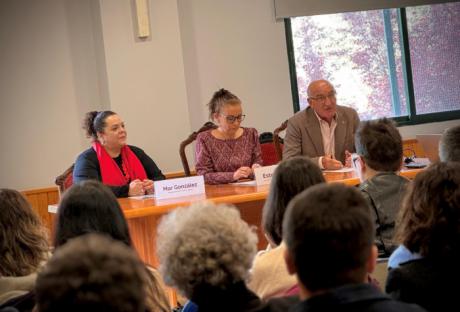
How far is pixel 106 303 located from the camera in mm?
1011

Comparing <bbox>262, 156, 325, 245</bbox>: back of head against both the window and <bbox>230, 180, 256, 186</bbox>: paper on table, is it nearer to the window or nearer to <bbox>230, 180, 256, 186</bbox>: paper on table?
<bbox>230, 180, 256, 186</bbox>: paper on table

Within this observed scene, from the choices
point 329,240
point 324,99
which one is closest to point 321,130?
point 324,99

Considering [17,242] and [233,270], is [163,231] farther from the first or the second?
[17,242]

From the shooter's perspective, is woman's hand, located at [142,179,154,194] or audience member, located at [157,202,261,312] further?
woman's hand, located at [142,179,154,194]

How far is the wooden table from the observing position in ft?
11.6

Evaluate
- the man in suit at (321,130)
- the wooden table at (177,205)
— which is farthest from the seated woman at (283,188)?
the man in suit at (321,130)

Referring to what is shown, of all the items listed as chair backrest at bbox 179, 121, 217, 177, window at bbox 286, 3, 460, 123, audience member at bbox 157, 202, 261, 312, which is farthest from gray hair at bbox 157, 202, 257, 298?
window at bbox 286, 3, 460, 123

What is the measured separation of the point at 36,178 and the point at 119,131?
5.24 feet

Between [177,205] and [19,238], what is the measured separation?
4.77 ft

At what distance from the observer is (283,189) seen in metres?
2.20

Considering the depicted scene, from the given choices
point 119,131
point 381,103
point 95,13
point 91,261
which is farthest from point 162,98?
point 91,261

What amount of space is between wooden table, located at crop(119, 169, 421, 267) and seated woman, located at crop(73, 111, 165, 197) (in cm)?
48

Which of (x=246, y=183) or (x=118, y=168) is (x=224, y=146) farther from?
(x=118, y=168)

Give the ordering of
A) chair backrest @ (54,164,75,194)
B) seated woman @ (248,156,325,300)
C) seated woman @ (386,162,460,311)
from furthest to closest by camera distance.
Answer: chair backrest @ (54,164,75,194) → seated woman @ (248,156,325,300) → seated woman @ (386,162,460,311)
